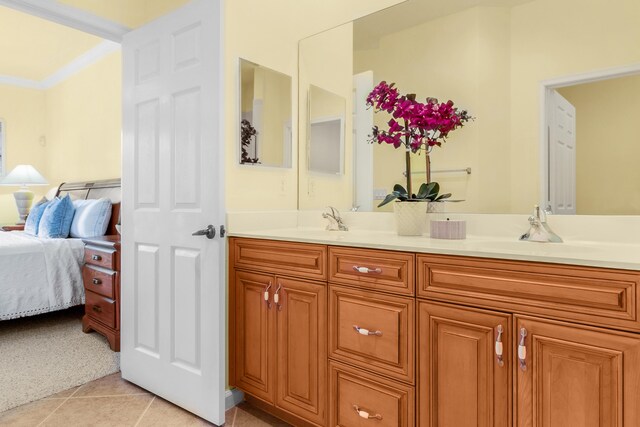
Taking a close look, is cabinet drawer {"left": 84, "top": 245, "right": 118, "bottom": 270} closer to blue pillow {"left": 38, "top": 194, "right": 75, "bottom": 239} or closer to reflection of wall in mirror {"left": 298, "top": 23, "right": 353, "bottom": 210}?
blue pillow {"left": 38, "top": 194, "right": 75, "bottom": 239}

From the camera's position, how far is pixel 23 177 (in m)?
5.41

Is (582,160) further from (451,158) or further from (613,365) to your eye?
(613,365)

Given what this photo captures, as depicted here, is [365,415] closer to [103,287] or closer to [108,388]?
[108,388]

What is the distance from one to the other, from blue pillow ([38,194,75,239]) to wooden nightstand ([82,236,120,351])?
869 mm

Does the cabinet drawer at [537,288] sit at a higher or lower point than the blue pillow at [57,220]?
lower

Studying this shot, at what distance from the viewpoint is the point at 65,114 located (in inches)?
215

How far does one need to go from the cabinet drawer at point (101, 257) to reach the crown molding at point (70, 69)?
7.81 feet

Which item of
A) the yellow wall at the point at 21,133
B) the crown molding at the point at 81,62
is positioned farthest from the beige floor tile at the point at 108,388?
the yellow wall at the point at 21,133

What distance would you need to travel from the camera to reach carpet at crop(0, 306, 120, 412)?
226 centimetres

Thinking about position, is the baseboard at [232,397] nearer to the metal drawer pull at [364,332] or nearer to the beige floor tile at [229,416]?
the beige floor tile at [229,416]

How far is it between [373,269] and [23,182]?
5.80m

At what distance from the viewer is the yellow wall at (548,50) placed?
1.51 m

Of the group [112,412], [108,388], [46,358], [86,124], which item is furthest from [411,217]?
[86,124]

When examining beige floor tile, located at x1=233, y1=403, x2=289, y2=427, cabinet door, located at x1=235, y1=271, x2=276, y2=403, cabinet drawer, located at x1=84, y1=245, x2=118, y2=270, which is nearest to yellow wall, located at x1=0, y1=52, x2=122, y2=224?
cabinet drawer, located at x1=84, y1=245, x2=118, y2=270
